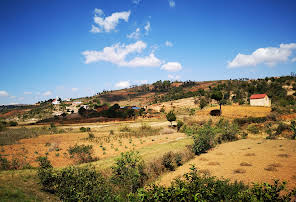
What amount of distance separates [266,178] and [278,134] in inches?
627

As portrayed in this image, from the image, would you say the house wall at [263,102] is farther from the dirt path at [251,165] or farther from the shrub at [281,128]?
the dirt path at [251,165]

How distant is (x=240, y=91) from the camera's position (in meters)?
62.3

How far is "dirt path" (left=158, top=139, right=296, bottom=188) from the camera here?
37.8 feet

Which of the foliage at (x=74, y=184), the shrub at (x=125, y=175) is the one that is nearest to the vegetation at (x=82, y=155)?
the shrub at (x=125, y=175)

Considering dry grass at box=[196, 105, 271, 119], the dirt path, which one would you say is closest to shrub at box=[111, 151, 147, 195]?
the dirt path

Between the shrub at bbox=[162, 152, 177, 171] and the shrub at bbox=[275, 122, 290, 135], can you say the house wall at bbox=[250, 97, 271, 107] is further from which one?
the shrub at bbox=[162, 152, 177, 171]

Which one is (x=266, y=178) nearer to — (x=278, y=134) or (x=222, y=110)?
(x=278, y=134)

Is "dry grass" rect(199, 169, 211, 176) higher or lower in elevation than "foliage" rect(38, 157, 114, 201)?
lower

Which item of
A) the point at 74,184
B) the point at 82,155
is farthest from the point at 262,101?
the point at 74,184

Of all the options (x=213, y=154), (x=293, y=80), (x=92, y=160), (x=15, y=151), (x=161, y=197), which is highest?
(x=293, y=80)

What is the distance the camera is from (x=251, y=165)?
544 inches

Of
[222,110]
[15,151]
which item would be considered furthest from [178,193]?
[222,110]

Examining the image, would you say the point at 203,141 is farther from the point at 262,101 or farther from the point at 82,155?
the point at 262,101

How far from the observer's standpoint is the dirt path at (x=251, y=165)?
11.5 m
